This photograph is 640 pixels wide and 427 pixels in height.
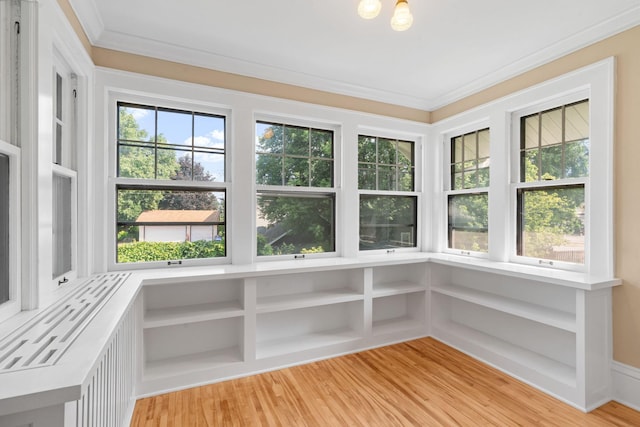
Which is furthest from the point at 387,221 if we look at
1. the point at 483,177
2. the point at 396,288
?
the point at 483,177

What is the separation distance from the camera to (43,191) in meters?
1.58

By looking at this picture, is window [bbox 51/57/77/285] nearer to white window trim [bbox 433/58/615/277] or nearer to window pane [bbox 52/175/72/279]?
window pane [bbox 52/175/72/279]

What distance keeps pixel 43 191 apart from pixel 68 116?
2.96ft

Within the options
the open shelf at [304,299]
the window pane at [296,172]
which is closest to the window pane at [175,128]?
the window pane at [296,172]

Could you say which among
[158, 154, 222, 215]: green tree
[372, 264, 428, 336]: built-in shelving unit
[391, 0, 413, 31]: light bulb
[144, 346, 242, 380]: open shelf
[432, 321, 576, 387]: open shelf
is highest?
[391, 0, 413, 31]: light bulb

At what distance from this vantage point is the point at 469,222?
140 inches

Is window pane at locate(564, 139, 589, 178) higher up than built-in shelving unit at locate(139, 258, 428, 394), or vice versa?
window pane at locate(564, 139, 589, 178)

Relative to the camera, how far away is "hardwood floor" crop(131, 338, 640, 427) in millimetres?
2066

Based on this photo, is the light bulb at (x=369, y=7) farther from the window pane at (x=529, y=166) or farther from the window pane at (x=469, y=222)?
the window pane at (x=469, y=222)

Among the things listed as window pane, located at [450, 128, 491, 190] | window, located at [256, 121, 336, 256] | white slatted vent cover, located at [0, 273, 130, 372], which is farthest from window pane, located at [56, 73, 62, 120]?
window pane, located at [450, 128, 491, 190]

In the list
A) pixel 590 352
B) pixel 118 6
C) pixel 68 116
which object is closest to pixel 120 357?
pixel 68 116

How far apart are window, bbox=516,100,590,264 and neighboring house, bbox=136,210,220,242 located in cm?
296

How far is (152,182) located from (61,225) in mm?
757

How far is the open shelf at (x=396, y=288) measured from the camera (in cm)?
325
